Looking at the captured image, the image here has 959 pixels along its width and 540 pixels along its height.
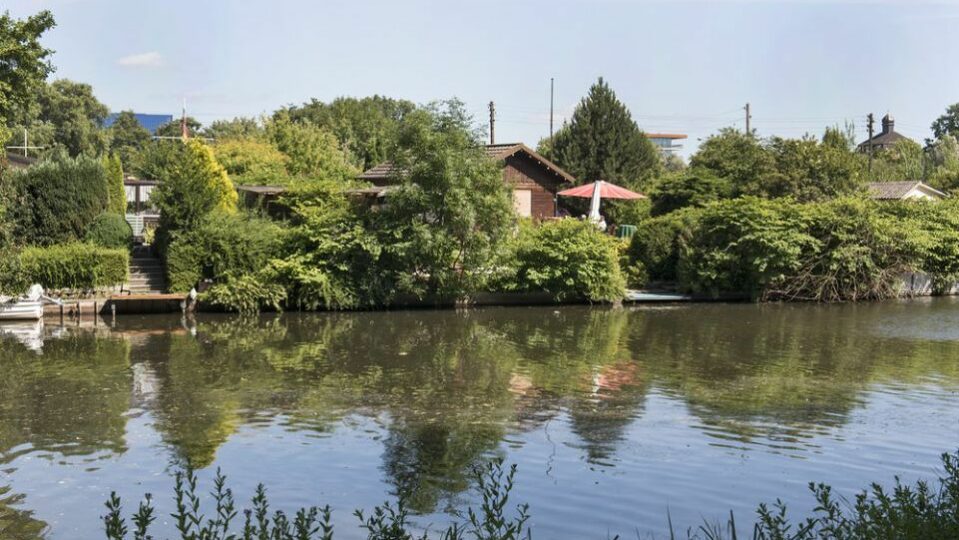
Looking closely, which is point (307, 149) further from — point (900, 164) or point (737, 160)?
point (900, 164)

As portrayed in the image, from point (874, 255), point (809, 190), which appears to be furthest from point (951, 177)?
point (874, 255)

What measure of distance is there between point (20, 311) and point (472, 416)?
53.5ft

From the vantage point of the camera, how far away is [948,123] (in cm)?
11225

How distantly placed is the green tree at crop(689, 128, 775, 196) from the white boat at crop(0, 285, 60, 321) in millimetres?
26472

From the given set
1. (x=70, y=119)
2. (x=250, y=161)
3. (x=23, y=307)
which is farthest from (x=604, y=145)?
(x=70, y=119)

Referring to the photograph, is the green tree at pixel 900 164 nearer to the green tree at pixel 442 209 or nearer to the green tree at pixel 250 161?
the green tree at pixel 250 161

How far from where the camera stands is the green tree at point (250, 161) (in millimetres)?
40656

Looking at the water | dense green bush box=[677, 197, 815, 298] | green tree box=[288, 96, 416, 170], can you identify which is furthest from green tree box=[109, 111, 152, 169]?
the water

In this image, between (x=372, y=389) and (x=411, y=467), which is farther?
(x=372, y=389)

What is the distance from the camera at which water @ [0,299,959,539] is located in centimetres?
977

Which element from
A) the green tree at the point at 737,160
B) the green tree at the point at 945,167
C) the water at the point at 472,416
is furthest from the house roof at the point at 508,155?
the green tree at the point at 945,167

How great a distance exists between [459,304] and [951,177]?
125ft

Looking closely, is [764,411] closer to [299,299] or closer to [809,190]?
[299,299]

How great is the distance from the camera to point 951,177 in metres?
53.6
